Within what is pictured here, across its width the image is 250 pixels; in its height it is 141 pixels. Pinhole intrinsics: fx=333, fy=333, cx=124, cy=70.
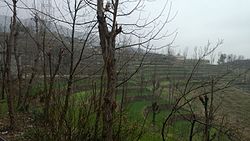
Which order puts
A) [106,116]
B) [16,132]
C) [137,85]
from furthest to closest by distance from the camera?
[137,85], [16,132], [106,116]

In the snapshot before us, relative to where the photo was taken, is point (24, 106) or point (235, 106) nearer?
point (24, 106)

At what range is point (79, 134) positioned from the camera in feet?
16.6

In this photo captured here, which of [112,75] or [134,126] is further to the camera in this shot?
[134,126]

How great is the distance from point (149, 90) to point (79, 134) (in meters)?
39.3

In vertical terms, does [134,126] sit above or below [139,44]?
below

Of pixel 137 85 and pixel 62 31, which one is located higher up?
pixel 62 31

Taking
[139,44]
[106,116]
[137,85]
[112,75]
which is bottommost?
[137,85]

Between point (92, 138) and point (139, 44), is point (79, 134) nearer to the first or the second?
point (92, 138)

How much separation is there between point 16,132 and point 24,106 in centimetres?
339

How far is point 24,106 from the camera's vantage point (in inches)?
449

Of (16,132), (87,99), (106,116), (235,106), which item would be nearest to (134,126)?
(87,99)

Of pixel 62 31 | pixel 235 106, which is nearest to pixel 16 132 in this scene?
pixel 62 31

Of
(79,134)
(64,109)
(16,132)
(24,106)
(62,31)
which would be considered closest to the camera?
(64,109)

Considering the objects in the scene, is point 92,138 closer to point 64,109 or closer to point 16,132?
point 64,109
